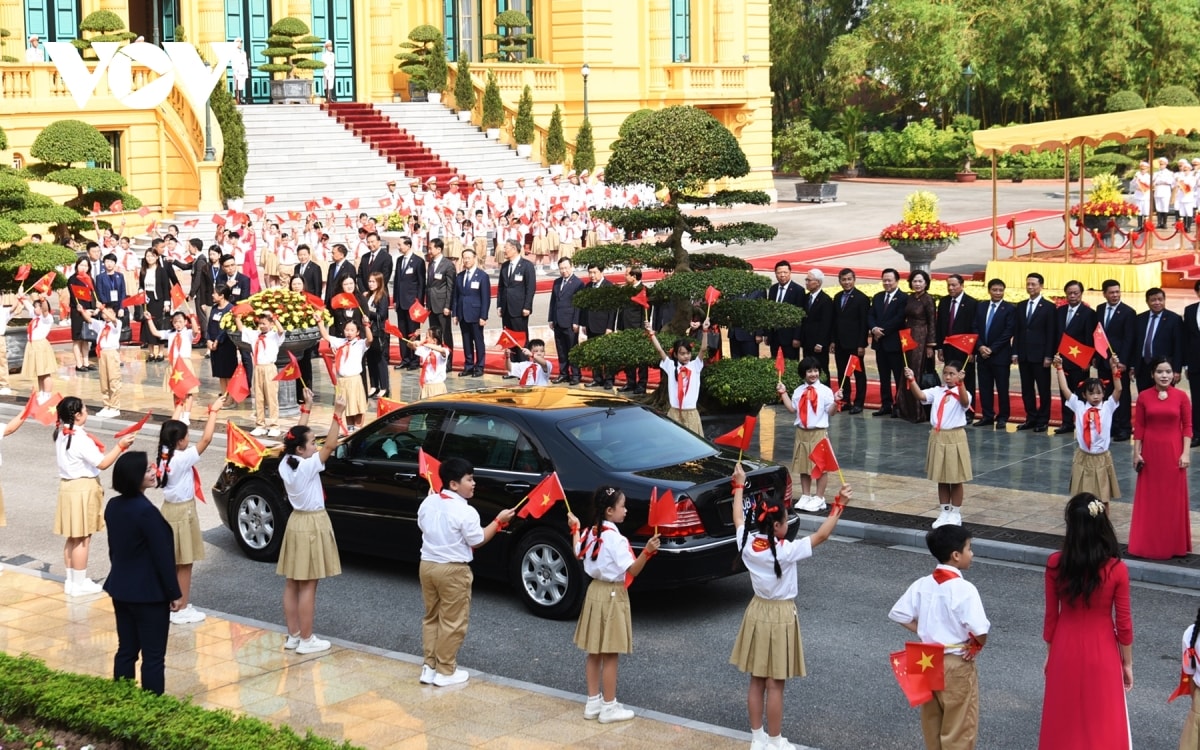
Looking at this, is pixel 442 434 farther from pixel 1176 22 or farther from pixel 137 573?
pixel 1176 22

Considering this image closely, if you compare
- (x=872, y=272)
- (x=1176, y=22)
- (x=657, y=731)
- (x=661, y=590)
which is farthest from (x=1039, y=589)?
(x=1176, y=22)

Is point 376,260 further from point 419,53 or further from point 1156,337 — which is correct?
point 419,53

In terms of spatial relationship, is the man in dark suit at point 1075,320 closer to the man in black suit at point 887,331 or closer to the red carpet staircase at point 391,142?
the man in black suit at point 887,331

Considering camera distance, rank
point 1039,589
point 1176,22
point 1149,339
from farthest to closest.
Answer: point 1176,22 → point 1149,339 → point 1039,589

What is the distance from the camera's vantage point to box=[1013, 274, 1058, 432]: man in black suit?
1783 cm

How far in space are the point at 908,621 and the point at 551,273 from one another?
2680 centimetres

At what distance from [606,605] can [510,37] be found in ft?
134

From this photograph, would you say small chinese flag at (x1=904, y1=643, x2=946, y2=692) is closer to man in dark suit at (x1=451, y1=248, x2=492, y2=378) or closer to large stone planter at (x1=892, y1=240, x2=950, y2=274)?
man in dark suit at (x1=451, y1=248, x2=492, y2=378)

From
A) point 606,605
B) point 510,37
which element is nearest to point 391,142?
point 510,37

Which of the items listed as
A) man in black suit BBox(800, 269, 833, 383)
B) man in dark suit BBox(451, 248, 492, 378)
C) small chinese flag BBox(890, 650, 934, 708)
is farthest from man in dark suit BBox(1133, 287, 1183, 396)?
small chinese flag BBox(890, 650, 934, 708)

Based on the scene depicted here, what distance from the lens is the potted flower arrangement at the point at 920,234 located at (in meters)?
28.5

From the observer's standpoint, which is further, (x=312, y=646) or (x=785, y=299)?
(x=785, y=299)

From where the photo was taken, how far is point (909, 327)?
61.6 feet

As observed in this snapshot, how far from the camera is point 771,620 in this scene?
8.91m
